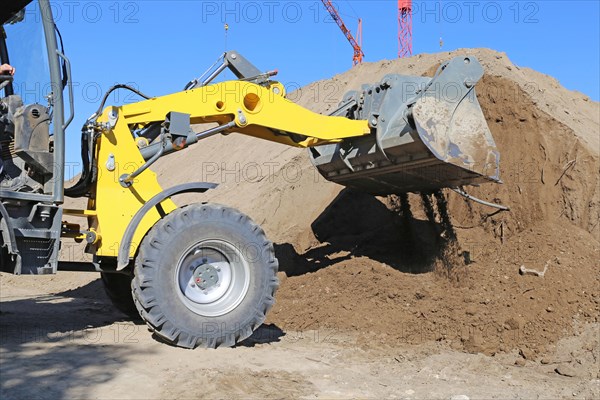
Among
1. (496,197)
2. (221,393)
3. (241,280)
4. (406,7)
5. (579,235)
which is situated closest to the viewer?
(221,393)

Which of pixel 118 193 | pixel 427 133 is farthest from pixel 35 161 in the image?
pixel 427 133

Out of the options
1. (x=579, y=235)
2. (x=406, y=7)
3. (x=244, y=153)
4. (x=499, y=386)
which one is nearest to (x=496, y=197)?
(x=579, y=235)

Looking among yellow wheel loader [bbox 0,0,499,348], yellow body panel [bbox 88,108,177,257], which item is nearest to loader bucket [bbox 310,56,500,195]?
yellow wheel loader [bbox 0,0,499,348]

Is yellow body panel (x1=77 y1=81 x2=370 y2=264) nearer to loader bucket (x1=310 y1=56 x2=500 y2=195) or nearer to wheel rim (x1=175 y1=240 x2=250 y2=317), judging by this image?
wheel rim (x1=175 y1=240 x2=250 y2=317)

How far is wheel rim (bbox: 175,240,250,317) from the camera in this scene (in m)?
5.61

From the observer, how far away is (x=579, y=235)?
25.6 ft

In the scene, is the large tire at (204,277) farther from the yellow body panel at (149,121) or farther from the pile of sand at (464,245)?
the pile of sand at (464,245)

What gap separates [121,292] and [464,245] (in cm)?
428

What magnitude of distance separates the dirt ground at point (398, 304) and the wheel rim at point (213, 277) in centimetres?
47

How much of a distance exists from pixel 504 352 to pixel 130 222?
3.56 meters

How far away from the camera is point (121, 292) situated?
698cm

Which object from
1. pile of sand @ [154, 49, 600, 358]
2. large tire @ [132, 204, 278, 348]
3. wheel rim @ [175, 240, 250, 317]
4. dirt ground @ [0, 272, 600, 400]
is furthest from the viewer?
pile of sand @ [154, 49, 600, 358]

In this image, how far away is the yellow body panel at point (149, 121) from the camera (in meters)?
5.66

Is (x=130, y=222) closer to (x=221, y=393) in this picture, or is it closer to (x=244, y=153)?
(x=221, y=393)
